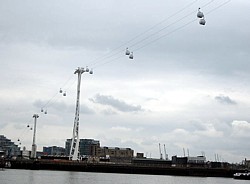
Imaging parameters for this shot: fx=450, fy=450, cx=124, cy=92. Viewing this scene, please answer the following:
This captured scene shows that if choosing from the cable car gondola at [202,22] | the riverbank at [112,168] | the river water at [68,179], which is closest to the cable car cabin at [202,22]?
the cable car gondola at [202,22]

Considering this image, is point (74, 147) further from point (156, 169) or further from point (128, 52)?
point (128, 52)

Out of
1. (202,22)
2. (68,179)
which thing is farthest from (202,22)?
(68,179)

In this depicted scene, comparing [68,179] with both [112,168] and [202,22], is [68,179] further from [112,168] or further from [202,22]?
[112,168]

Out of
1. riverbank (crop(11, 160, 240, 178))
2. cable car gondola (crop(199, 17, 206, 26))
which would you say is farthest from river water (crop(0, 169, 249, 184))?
cable car gondola (crop(199, 17, 206, 26))

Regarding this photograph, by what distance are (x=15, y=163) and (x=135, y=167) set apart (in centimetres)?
4684

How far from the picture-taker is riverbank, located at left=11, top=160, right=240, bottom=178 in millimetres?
161462

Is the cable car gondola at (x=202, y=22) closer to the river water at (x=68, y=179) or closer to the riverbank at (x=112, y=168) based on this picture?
the river water at (x=68, y=179)

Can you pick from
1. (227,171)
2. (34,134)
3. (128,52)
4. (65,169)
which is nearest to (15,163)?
(34,134)

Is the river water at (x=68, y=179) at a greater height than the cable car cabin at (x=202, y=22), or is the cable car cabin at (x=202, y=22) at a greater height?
the cable car cabin at (x=202, y=22)

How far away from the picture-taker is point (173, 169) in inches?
7165

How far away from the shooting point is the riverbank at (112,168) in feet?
530

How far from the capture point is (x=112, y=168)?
173 meters

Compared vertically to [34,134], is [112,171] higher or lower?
lower

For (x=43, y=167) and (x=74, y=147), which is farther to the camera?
(x=43, y=167)
